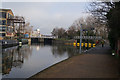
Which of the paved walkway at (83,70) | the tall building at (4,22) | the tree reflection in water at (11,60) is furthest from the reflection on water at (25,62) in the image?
the tall building at (4,22)

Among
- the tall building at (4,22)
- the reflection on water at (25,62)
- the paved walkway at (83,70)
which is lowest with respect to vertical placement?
the reflection on water at (25,62)

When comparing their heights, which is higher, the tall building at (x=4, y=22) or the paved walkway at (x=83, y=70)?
the tall building at (x=4, y=22)

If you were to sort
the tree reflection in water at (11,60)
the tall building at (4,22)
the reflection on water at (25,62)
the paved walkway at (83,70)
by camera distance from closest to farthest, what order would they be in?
1. the paved walkway at (83,70)
2. the reflection on water at (25,62)
3. the tree reflection in water at (11,60)
4. the tall building at (4,22)

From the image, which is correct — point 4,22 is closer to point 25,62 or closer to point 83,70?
point 25,62

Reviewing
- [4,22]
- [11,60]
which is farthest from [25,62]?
[4,22]

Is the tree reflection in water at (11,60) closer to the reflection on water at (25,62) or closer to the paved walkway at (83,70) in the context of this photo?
the reflection on water at (25,62)

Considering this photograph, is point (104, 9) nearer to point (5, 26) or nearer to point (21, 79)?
point (21, 79)

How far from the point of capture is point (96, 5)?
50.0ft

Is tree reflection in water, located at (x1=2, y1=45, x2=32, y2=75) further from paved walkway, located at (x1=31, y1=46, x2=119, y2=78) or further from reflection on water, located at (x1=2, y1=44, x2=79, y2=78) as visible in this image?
paved walkway, located at (x1=31, y1=46, x2=119, y2=78)

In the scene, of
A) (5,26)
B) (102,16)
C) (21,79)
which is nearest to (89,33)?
(5,26)

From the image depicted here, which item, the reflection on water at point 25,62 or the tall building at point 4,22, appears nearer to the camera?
the reflection on water at point 25,62

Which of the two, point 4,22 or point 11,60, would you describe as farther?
point 4,22

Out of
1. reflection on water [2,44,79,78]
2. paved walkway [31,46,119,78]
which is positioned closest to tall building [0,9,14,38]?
reflection on water [2,44,79,78]

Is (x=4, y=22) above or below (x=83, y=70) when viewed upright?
above
